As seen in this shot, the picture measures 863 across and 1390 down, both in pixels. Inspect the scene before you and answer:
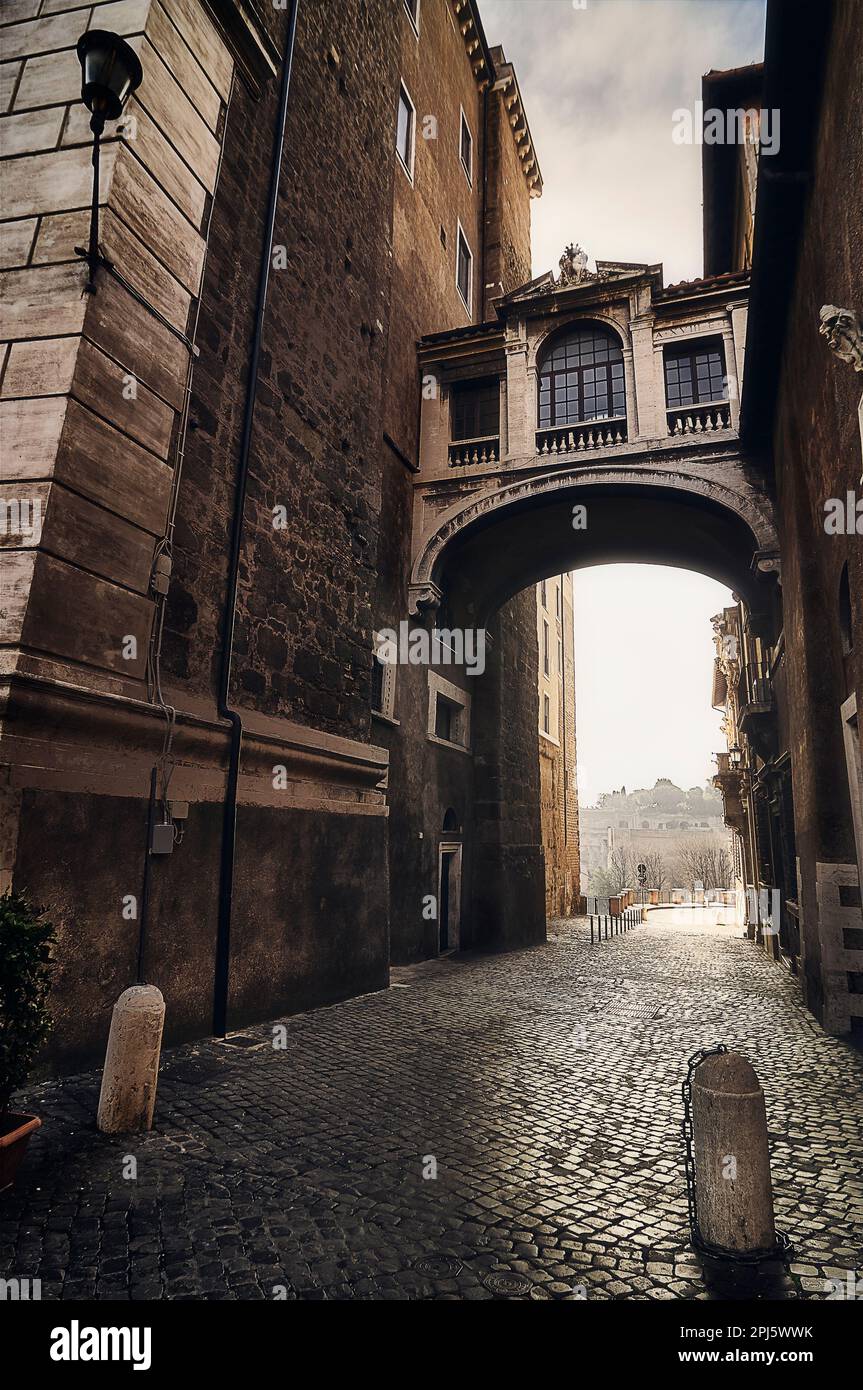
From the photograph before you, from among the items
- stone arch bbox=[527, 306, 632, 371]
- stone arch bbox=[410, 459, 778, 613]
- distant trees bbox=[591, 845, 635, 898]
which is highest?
stone arch bbox=[527, 306, 632, 371]

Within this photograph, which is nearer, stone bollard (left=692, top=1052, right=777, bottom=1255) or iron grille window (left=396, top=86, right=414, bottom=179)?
stone bollard (left=692, top=1052, right=777, bottom=1255)

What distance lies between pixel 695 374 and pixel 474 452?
185 inches

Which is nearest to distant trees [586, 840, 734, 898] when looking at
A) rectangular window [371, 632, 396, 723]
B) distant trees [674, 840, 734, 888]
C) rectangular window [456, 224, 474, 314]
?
distant trees [674, 840, 734, 888]

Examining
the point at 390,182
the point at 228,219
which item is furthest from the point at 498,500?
the point at 228,219

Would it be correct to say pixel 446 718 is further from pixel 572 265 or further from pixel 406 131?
pixel 406 131

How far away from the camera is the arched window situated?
14750 mm

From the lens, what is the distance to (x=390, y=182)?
1278cm

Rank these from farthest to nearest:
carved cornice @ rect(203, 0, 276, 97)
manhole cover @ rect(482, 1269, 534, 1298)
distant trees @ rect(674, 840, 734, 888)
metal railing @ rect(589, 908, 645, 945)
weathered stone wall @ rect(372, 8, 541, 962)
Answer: distant trees @ rect(674, 840, 734, 888), metal railing @ rect(589, 908, 645, 945), weathered stone wall @ rect(372, 8, 541, 962), carved cornice @ rect(203, 0, 276, 97), manhole cover @ rect(482, 1269, 534, 1298)

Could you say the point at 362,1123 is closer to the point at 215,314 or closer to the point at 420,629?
the point at 215,314

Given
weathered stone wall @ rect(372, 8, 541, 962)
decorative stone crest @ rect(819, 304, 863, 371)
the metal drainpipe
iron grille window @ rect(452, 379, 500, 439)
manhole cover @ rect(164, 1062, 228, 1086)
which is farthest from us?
iron grille window @ rect(452, 379, 500, 439)

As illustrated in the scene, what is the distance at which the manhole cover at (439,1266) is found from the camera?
3006 millimetres

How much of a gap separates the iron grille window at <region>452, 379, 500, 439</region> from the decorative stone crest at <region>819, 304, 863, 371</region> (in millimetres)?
11348

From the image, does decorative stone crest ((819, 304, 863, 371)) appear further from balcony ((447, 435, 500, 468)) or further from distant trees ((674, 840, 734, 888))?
distant trees ((674, 840, 734, 888))

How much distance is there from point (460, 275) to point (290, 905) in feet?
60.1
